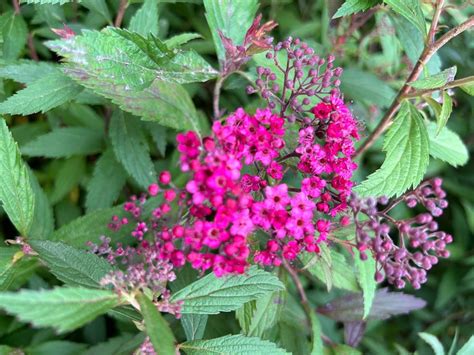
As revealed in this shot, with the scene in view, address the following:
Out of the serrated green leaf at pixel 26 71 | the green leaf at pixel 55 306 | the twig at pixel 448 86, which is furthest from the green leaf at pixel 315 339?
the serrated green leaf at pixel 26 71

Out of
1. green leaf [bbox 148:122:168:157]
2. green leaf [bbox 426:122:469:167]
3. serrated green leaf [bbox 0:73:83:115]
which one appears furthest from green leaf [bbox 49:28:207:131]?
green leaf [bbox 426:122:469:167]

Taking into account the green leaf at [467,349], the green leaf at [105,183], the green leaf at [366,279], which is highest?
the green leaf at [105,183]

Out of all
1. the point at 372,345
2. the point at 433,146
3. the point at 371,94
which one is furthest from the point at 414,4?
the point at 372,345

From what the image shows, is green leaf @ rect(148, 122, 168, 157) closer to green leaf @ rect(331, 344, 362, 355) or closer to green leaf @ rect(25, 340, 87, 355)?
green leaf @ rect(25, 340, 87, 355)

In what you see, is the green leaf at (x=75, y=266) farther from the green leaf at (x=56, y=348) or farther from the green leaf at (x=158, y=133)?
the green leaf at (x=158, y=133)

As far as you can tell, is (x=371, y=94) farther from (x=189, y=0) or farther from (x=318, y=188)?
(x=318, y=188)

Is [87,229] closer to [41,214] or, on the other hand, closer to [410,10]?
[41,214]
